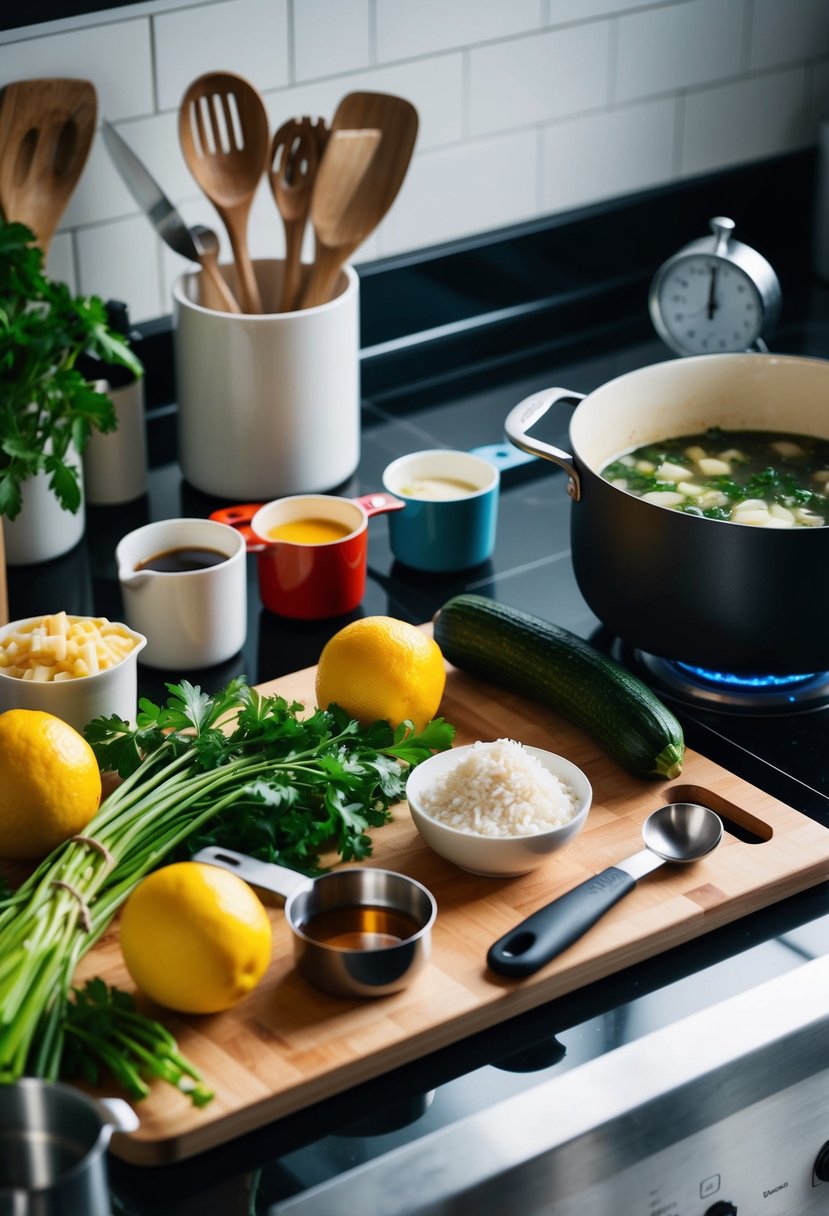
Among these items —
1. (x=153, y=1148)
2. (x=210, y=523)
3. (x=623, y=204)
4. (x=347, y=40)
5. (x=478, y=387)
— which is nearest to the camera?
(x=153, y=1148)

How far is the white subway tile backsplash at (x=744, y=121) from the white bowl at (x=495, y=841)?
4.35 feet

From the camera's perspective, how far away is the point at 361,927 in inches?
43.5

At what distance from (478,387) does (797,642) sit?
83 cm

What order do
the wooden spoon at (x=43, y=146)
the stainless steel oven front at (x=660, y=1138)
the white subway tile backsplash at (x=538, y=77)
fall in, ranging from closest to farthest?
1. the stainless steel oven front at (x=660, y=1138)
2. the wooden spoon at (x=43, y=146)
3. the white subway tile backsplash at (x=538, y=77)

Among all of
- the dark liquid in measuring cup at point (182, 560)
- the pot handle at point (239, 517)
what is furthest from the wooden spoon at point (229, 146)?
the dark liquid in measuring cup at point (182, 560)

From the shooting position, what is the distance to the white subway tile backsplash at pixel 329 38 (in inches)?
71.6

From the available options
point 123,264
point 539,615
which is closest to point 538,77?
point 123,264

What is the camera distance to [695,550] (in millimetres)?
1284

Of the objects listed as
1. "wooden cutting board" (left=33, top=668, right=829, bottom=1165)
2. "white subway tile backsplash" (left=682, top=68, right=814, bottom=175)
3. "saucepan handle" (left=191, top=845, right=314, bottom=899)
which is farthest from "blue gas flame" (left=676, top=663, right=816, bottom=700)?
"white subway tile backsplash" (left=682, top=68, right=814, bottom=175)

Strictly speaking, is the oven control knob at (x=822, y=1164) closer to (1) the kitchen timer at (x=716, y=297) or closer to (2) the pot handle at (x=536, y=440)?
(2) the pot handle at (x=536, y=440)

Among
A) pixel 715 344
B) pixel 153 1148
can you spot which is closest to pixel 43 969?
pixel 153 1148

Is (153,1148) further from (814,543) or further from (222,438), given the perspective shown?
(222,438)

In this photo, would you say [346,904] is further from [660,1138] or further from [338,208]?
[338,208]

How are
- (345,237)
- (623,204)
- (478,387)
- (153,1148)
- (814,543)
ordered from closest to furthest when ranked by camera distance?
(153,1148)
(814,543)
(345,237)
(478,387)
(623,204)
